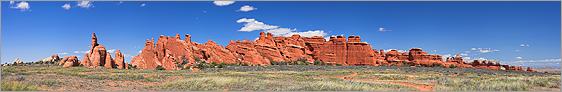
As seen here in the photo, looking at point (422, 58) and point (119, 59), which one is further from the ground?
point (119, 59)

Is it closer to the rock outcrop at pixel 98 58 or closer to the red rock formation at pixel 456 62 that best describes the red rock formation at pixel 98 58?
the rock outcrop at pixel 98 58

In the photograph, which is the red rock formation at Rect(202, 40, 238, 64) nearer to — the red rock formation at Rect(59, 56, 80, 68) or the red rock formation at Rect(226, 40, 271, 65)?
the red rock formation at Rect(226, 40, 271, 65)

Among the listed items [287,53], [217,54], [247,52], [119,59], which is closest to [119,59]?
[119,59]

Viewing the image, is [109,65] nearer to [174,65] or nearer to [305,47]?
[174,65]

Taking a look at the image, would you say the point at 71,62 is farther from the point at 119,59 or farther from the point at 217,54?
the point at 217,54

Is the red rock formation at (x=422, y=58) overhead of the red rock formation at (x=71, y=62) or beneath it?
beneath

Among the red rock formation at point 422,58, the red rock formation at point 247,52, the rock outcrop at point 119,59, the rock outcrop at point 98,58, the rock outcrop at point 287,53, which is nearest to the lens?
the rock outcrop at point 98,58

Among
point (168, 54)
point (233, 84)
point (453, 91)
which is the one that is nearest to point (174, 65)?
point (168, 54)

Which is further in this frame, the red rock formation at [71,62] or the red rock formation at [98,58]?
the red rock formation at [98,58]

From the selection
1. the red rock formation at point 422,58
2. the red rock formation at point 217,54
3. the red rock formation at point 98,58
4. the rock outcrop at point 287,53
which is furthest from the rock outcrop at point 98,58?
the red rock formation at point 422,58

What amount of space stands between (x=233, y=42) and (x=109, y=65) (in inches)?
1087

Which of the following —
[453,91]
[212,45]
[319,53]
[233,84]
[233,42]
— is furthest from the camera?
[319,53]

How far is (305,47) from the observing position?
87.4 metres

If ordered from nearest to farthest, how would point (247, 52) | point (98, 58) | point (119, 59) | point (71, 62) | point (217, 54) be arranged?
point (71, 62)
point (98, 58)
point (119, 59)
point (217, 54)
point (247, 52)
